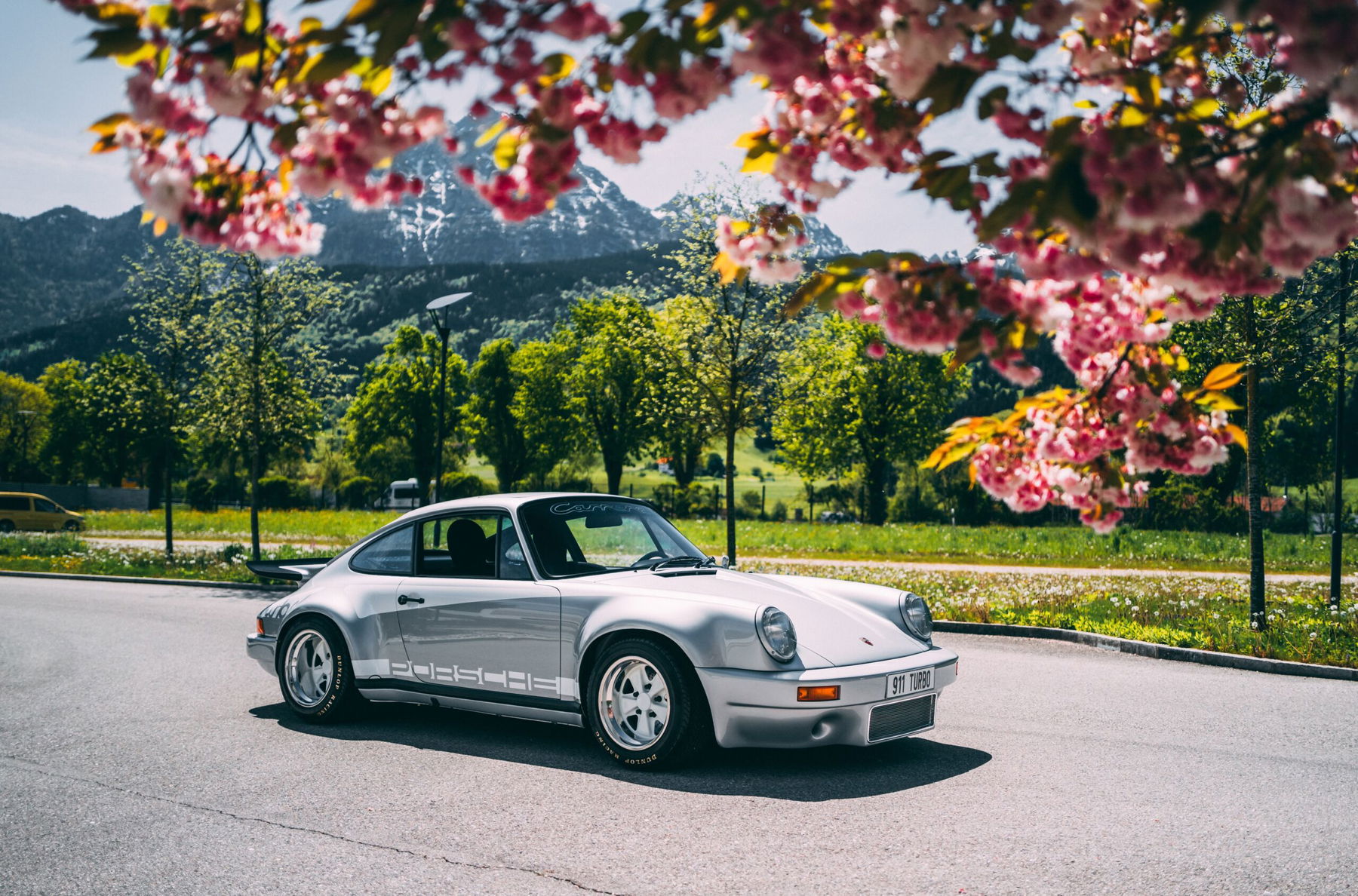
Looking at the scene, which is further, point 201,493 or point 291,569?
point 201,493

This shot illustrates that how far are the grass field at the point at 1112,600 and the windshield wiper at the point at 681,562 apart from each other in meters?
6.36

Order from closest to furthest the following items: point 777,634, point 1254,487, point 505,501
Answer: point 777,634 < point 505,501 < point 1254,487

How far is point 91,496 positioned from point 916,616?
7875 centimetres

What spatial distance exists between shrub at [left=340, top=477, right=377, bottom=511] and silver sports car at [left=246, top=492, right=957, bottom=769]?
65736 mm

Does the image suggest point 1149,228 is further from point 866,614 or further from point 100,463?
point 100,463

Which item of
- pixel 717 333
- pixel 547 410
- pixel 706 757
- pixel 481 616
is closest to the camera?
pixel 706 757

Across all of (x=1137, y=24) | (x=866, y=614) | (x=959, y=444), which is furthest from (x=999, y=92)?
(x=866, y=614)

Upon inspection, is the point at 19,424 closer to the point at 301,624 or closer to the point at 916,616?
the point at 301,624

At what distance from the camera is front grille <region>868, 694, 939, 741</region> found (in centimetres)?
608

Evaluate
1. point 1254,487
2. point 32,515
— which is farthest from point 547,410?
point 1254,487

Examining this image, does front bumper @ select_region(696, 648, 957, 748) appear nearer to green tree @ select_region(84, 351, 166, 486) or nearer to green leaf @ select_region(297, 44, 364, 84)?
green leaf @ select_region(297, 44, 364, 84)

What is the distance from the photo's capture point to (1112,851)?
4.79 meters

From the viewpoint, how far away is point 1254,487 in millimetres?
12273

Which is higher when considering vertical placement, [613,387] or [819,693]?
[613,387]
